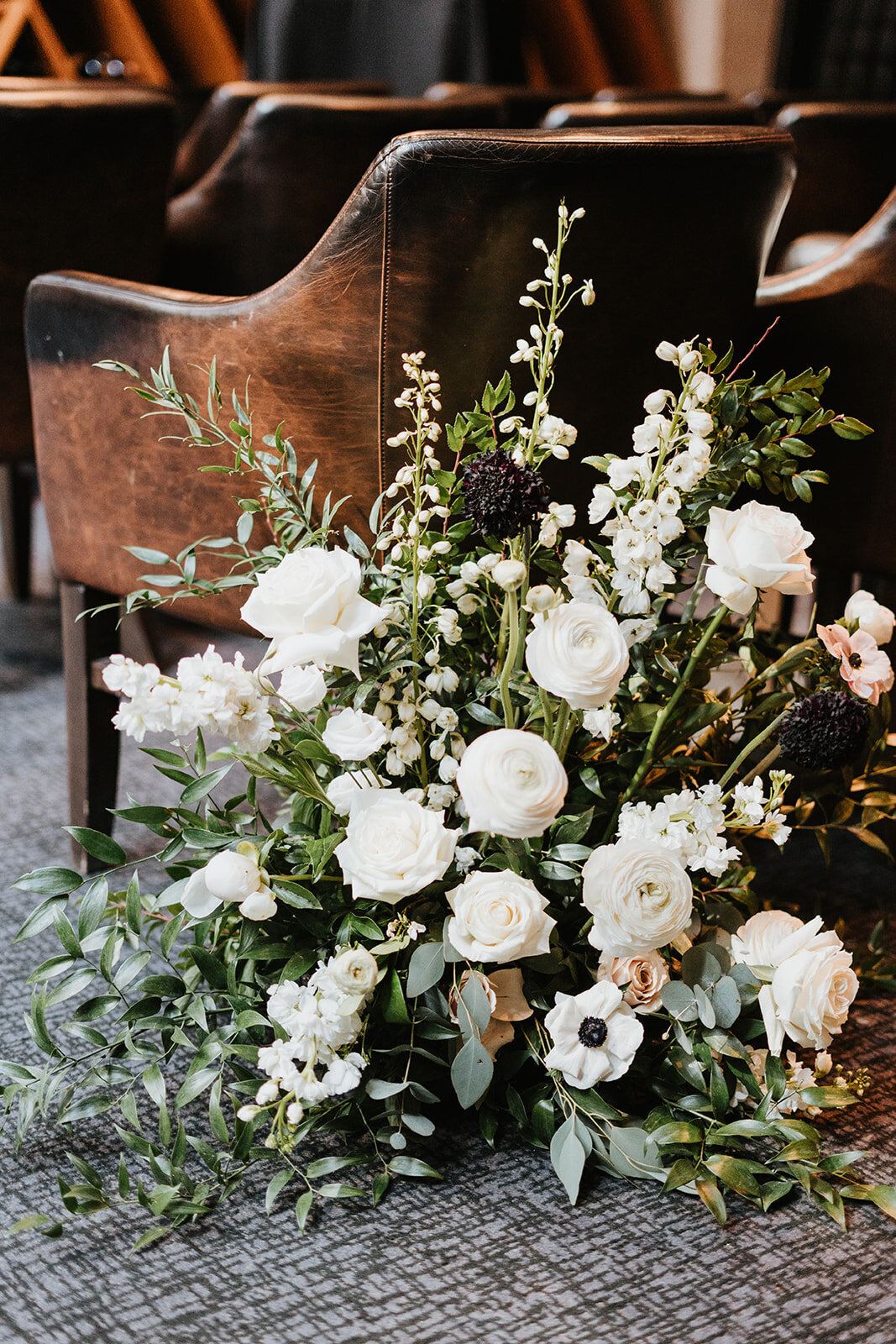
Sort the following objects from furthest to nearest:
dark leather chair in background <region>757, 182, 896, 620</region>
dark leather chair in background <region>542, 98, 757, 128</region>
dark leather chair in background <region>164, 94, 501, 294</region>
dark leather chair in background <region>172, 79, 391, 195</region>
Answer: dark leather chair in background <region>172, 79, 391, 195</region> → dark leather chair in background <region>164, 94, 501, 294</region> → dark leather chair in background <region>542, 98, 757, 128</region> → dark leather chair in background <region>757, 182, 896, 620</region>

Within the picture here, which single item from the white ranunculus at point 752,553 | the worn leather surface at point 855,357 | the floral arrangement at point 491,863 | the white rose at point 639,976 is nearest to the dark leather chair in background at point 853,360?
→ the worn leather surface at point 855,357

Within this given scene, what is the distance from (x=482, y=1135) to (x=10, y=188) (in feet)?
4.88

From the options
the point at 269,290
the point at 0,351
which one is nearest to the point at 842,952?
the point at 269,290

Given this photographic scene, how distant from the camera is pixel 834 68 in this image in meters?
5.54

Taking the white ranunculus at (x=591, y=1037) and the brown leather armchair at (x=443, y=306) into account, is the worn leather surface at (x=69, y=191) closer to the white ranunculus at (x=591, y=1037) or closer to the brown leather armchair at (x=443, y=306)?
the brown leather armchair at (x=443, y=306)

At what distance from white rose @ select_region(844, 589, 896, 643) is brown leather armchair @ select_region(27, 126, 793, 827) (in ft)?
1.03

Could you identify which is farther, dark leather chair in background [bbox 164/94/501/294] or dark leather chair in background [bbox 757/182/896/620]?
dark leather chair in background [bbox 164/94/501/294]

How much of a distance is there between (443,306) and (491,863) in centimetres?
51

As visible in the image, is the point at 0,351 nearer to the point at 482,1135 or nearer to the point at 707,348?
the point at 707,348

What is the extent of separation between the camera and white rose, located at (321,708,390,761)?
1.02 metres

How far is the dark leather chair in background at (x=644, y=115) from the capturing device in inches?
79.3

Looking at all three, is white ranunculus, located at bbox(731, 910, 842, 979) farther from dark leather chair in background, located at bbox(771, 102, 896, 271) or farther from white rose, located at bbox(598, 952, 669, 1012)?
dark leather chair in background, located at bbox(771, 102, 896, 271)

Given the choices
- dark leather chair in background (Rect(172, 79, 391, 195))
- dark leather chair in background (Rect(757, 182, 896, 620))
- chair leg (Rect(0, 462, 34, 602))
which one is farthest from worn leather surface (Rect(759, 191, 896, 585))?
dark leather chair in background (Rect(172, 79, 391, 195))

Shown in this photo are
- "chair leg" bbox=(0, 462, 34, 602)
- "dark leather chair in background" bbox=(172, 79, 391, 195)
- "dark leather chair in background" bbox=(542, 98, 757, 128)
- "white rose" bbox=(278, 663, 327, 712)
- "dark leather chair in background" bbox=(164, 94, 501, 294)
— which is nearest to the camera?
"white rose" bbox=(278, 663, 327, 712)
